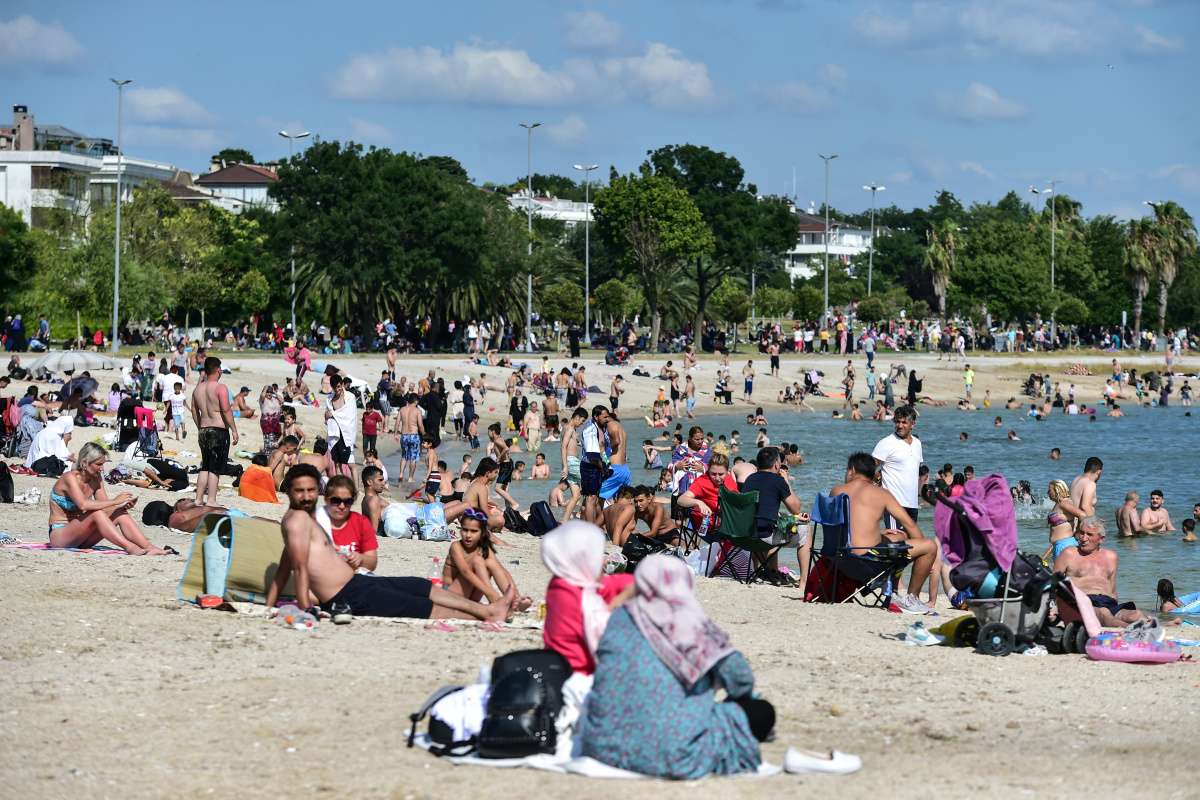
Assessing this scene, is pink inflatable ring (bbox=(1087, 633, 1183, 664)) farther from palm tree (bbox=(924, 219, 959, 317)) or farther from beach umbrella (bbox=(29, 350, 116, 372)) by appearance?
palm tree (bbox=(924, 219, 959, 317))

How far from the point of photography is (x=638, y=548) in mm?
12922

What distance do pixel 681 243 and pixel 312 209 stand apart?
586 inches

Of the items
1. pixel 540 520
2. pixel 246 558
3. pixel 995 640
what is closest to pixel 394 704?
pixel 246 558

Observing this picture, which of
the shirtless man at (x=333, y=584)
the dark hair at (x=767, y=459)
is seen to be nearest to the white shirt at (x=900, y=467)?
the dark hair at (x=767, y=459)

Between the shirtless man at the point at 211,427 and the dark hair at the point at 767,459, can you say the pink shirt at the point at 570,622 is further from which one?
the shirtless man at the point at 211,427

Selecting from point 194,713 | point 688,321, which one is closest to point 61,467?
point 194,713

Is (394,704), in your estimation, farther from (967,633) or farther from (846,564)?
(846,564)

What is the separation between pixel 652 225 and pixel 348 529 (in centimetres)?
5110

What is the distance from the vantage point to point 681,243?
5975 centimetres

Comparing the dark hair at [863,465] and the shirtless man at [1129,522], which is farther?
the shirtless man at [1129,522]

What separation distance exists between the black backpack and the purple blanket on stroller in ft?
24.4

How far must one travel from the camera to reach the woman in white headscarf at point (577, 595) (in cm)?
645

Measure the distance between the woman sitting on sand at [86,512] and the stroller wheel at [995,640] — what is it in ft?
20.5

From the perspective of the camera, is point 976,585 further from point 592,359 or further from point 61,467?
point 592,359
